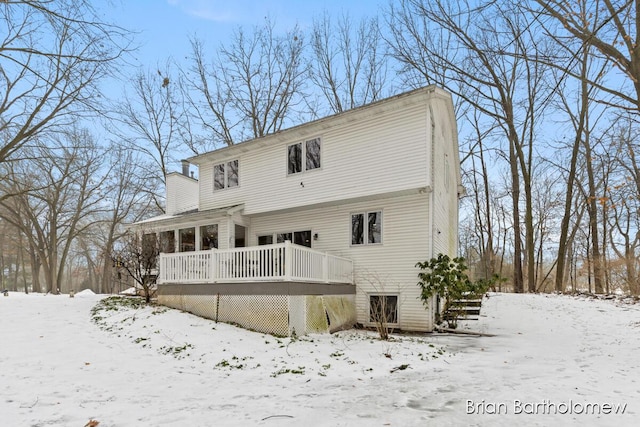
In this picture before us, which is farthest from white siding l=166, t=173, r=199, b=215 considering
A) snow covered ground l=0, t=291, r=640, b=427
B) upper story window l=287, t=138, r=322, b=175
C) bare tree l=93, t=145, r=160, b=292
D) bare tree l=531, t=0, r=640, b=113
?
bare tree l=531, t=0, r=640, b=113

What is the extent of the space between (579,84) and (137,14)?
842 inches

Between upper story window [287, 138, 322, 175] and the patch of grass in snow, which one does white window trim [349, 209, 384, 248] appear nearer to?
upper story window [287, 138, 322, 175]

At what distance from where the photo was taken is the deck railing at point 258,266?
31.8 feet

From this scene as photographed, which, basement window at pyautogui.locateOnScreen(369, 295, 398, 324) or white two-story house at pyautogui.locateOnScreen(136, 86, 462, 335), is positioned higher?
white two-story house at pyautogui.locateOnScreen(136, 86, 462, 335)

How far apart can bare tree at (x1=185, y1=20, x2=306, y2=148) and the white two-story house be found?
38.3 ft

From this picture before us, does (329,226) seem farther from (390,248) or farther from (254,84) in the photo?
(254,84)

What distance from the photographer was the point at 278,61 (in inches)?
992

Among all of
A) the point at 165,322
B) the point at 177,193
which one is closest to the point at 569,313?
the point at 165,322

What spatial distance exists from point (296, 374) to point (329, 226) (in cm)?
673

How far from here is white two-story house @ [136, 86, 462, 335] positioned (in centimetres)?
1003

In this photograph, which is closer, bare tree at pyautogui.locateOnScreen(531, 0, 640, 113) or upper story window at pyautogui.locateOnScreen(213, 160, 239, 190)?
bare tree at pyautogui.locateOnScreen(531, 0, 640, 113)

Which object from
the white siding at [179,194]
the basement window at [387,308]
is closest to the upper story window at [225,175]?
the white siding at [179,194]

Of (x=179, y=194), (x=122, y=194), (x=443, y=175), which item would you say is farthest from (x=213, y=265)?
(x=122, y=194)

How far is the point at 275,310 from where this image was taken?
956 cm
